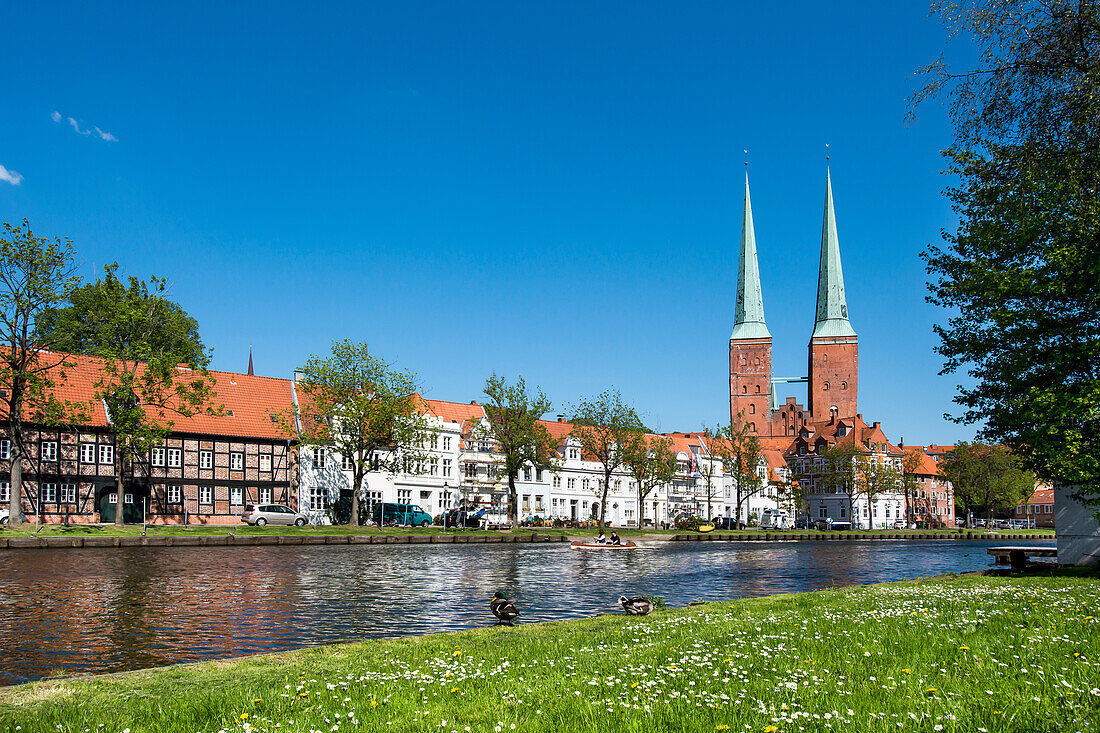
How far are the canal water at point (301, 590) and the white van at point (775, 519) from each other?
6865 cm

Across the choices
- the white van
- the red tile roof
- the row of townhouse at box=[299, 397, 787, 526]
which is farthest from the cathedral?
the red tile roof

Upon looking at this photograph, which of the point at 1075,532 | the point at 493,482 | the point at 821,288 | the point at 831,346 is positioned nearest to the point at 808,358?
the point at 831,346

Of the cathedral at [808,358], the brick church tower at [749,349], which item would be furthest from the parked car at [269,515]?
the brick church tower at [749,349]

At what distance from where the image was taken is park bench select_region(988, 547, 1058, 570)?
36000mm

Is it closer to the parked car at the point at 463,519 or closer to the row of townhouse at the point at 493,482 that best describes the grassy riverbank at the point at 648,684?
the row of townhouse at the point at 493,482

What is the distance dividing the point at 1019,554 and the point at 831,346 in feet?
459

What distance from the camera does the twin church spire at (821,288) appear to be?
174 metres

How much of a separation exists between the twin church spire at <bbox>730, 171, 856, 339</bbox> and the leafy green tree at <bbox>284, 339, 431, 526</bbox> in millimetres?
117616

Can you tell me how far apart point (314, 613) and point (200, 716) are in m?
14.0

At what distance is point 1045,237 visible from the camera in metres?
27.4

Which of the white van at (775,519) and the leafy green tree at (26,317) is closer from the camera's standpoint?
the leafy green tree at (26,317)

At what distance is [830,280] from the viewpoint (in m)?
175

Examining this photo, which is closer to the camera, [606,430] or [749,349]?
[606,430]

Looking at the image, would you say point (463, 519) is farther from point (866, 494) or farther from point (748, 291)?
point (748, 291)
